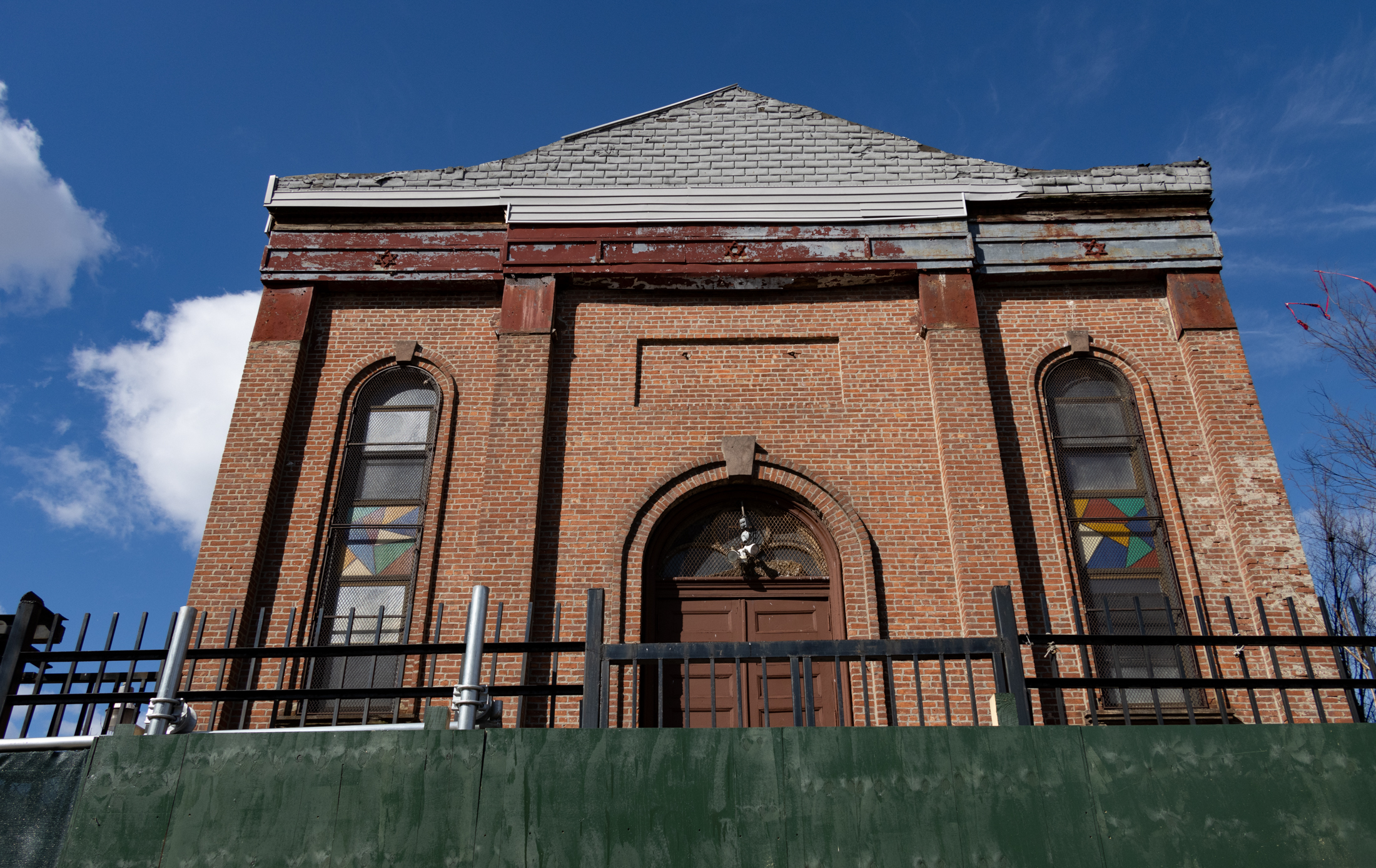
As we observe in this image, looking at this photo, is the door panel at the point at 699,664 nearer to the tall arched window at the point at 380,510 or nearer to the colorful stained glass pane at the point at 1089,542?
the tall arched window at the point at 380,510

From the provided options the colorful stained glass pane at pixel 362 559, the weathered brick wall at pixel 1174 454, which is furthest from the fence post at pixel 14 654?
the weathered brick wall at pixel 1174 454

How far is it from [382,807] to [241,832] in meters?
0.76

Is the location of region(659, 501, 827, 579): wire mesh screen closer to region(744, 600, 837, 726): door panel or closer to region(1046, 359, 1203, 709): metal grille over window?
region(744, 600, 837, 726): door panel

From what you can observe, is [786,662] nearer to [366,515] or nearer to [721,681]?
[721,681]

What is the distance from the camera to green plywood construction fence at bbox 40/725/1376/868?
5082 mm

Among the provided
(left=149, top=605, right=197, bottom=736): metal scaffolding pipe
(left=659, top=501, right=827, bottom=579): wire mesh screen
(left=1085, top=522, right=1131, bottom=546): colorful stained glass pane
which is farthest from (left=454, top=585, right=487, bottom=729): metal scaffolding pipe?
(left=1085, top=522, right=1131, bottom=546): colorful stained glass pane

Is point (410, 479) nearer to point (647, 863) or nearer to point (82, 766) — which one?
point (82, 766)

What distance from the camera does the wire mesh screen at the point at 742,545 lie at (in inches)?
382

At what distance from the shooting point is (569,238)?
1096 cm

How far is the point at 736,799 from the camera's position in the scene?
5.21 m

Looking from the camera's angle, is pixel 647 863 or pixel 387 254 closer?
pixel 647 863

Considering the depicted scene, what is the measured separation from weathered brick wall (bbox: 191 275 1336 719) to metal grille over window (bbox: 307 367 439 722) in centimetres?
19

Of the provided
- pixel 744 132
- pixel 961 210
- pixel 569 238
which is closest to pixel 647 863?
pixel 569 238

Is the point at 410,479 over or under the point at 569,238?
under
